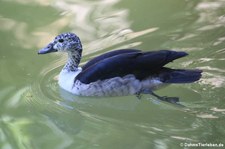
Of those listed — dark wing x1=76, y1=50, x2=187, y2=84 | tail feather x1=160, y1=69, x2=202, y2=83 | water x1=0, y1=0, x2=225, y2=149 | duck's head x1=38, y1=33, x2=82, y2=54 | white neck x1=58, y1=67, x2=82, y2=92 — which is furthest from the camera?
duck's head x1=38, y1=33, x2=82, y2=54

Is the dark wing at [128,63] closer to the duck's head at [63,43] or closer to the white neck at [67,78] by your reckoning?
the white neck at [67,78]

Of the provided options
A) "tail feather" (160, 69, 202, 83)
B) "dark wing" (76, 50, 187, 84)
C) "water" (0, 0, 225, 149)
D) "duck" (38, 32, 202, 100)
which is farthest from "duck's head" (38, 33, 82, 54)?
"tail feather" (160, 69, 202, 83)

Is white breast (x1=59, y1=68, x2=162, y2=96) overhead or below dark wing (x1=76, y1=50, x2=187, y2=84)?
below

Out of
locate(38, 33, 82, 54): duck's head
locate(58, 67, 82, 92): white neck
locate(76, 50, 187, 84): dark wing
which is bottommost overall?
locate(58, 67, 82, 92): white neck

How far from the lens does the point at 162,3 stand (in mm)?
9109

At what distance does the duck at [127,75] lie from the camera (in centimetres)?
610

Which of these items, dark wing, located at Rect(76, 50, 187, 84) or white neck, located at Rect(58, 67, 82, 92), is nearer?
dark wing, located at Rect(76, 50, 187, 84)

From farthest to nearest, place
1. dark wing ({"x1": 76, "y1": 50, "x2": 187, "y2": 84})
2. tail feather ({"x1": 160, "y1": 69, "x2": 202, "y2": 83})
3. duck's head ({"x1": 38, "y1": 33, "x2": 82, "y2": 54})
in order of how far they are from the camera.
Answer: duck's head ({"x1": 38, "y1": 33, "x2": 82, "y2": 54}) < tail feather ({"x1": 160, "y1": 69, "x2": 202, "y2": 83}) < dark wing ({"x1": 76, "y1": 50, "x2": 187, "y2": 84})

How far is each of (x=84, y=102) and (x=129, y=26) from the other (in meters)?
2.23

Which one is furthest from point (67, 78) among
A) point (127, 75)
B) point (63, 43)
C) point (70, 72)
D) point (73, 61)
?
point (127, 75)

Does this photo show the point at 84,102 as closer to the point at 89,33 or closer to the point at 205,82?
the point at 205,82

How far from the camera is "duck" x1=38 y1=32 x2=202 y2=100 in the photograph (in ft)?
20.0

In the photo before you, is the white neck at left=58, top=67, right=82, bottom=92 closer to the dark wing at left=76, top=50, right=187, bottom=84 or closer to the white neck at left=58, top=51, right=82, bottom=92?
the white neck at left=58, top=51, right=82, bottom=92

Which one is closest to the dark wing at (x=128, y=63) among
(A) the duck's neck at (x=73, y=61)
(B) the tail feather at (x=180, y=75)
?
(B) the tail feather at (x=180, y=75)
